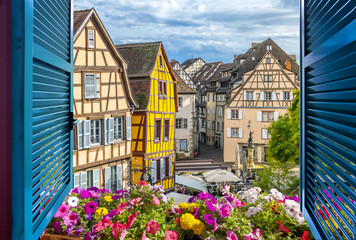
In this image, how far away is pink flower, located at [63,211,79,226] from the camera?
2710mm

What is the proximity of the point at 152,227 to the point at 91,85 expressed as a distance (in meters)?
10.7

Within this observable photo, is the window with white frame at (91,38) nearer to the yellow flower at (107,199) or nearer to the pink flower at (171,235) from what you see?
the yellow flower at (107,199)

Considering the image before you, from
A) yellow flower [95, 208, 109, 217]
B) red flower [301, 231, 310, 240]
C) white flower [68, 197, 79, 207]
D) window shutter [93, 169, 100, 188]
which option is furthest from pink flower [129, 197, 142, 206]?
window shutter [93, 169, 100, 188]

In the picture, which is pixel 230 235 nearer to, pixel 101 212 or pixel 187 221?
pixel 187 221

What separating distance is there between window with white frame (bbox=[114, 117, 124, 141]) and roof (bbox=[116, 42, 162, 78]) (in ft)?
9.35

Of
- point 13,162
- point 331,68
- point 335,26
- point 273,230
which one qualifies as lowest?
point 273,230

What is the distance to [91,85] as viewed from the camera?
12711 mm

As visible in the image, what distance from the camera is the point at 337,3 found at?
1673mm

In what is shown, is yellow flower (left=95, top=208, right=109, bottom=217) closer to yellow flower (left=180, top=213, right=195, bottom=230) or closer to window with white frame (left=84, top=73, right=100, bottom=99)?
yellow flower (left=180, top=213, right=195, bottom=230)

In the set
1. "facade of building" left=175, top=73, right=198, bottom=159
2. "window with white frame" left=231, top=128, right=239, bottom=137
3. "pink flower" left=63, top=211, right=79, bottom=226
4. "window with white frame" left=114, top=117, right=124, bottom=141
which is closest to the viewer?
"pink flower" left=63, top=211, right=79, bottom=226

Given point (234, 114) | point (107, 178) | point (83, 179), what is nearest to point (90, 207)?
point (83, 179)

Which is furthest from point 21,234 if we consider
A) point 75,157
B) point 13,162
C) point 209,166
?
point 209,166

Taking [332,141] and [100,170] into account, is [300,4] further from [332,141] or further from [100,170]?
[100,170]

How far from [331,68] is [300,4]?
1012 mm
